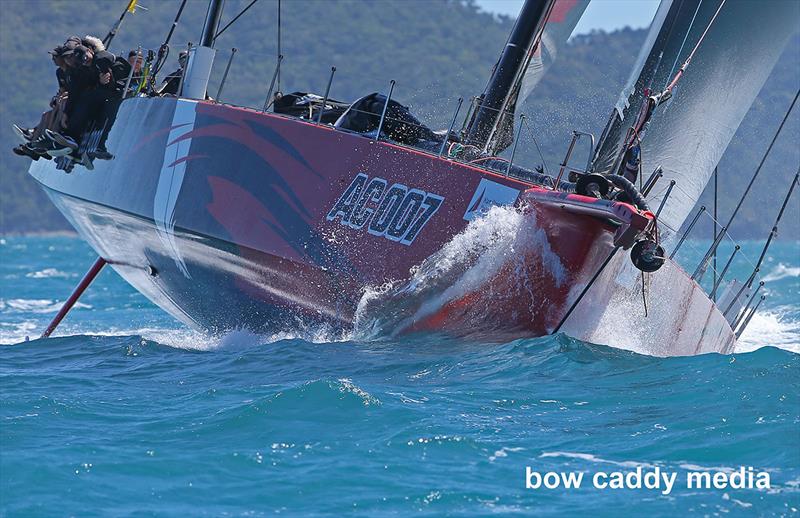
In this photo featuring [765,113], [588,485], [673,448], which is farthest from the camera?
[765,113]

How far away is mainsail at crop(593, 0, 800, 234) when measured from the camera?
6926 millimetres

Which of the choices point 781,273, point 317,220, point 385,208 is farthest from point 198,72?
point 781,273

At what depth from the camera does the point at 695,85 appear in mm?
7285

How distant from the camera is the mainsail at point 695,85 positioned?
6926 mm

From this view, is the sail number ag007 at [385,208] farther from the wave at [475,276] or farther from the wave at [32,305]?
the wave at [32,305]

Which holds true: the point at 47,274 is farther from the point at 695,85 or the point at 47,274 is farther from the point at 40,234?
the point at 40,234

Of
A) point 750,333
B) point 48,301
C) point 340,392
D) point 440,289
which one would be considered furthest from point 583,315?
point 48,301

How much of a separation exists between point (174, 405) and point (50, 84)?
60.9 metres

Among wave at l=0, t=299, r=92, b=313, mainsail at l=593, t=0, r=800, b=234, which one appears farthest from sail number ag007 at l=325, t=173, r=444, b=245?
wave at l=0, t=299, r=92, b=313

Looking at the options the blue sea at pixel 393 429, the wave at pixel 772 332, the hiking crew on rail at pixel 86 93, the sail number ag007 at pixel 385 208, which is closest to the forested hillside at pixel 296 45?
the wave at pixel 772 332

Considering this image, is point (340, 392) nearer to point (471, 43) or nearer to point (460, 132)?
point (460, 132)

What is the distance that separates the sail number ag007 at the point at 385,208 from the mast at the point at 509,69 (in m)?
1.20

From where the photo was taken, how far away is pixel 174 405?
5211 mm

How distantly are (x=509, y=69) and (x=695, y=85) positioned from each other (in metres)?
1.10
